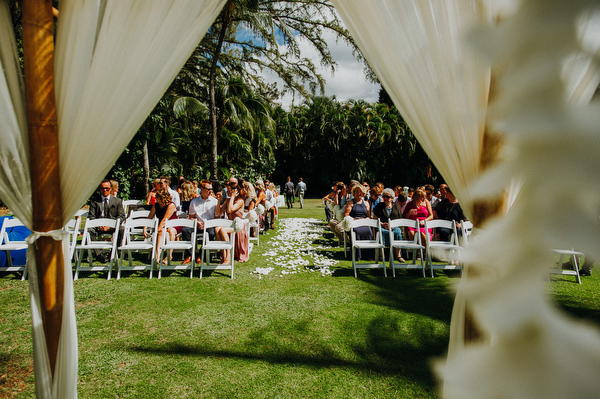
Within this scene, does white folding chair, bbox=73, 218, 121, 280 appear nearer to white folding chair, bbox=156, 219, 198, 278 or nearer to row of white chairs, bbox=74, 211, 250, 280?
row of white chairs, bbox=74, 211, 250, 280

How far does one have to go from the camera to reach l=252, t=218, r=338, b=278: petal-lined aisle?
6.75 m

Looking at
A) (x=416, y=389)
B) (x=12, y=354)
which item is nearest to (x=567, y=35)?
(x=416, y=389)

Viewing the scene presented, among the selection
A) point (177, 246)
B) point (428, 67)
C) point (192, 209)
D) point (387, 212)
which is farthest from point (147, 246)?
point (428, 67)

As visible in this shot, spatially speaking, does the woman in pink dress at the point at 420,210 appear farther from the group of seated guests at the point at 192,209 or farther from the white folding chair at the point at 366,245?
the group of seated guests at the point at 192,209

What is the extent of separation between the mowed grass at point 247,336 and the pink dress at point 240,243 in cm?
133

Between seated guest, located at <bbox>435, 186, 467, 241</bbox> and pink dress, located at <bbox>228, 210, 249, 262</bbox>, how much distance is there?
4802mm

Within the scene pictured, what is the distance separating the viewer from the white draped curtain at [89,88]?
6.72 feet

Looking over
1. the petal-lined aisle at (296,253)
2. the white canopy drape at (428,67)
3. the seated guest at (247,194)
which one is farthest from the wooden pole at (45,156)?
the seated guest at (247,194)

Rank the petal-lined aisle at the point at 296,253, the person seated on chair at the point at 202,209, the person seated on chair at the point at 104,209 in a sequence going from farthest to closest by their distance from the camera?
the person seated on chair at the point at 202,209, the person seated on chair at the point at 104,209, the petal-lined aisle at the point at 296,253

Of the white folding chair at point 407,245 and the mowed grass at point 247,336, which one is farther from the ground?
the white folding chair at point 407,245

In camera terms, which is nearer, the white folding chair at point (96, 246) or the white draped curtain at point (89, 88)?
the white draped curtain at point (89, 88)

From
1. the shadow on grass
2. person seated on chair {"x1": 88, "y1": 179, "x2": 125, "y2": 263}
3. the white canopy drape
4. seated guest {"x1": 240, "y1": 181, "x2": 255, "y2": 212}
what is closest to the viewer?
the white canopy drape

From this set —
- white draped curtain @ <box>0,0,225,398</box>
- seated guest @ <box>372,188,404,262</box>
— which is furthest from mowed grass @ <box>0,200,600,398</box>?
seated guest @ <box>372,188,404,262</box>

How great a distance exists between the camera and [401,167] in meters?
28.2
